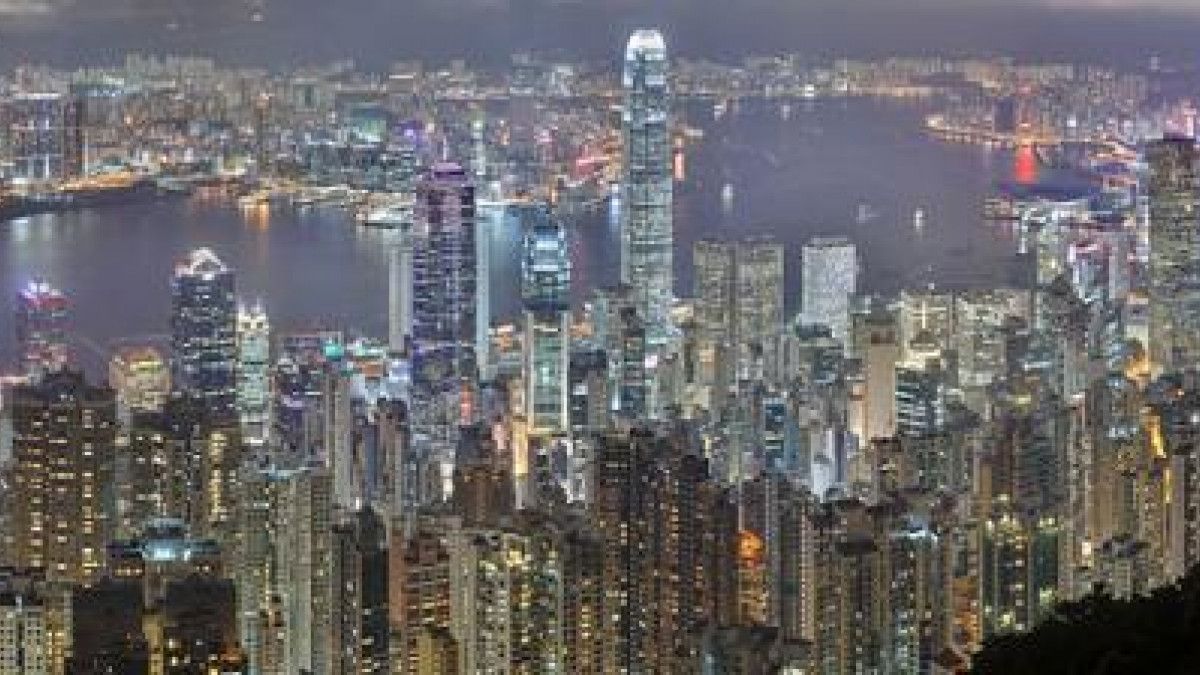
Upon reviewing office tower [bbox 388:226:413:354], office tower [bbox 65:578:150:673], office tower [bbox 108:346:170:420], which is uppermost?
office tower [bbox 388:226:413:354]

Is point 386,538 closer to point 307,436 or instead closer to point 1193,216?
point 307,436

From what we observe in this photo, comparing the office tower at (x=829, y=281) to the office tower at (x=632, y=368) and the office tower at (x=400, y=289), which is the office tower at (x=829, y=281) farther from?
the office tower at (x=400, y=289)

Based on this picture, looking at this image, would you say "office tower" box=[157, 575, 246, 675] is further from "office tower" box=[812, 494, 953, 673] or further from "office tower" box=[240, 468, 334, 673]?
"office tower" box=[812, 494, 953, 673]

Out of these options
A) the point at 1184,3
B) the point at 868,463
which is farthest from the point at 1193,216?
the point at 868,463

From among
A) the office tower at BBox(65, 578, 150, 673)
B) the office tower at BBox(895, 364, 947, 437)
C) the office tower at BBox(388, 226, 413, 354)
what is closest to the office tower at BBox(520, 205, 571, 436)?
the office tower at BBox(388, 226, 413, 354)

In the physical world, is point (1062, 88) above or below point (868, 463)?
above

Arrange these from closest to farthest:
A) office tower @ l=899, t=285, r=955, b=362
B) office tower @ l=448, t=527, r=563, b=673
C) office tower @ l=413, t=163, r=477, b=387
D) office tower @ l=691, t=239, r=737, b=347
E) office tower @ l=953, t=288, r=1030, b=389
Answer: office tower @ l=448, t=527, r=563, b=673 → office tower @ l=953, t=288, r=1030, b=389 → office tower @ l=899, t=285, r=955, b=362 → office tower @ l=413, t=163, r=477, b=387 → office tower @ l=691, t=239, r=737, b=347

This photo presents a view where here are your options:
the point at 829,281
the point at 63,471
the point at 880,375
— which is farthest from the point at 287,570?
the point at 829,281
